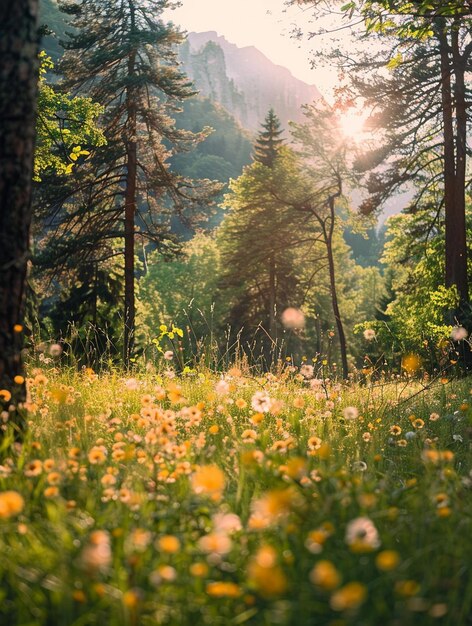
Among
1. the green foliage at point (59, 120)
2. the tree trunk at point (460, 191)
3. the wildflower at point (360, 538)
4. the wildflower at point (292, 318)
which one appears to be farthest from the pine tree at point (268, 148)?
the wildflower at point (360, 538)

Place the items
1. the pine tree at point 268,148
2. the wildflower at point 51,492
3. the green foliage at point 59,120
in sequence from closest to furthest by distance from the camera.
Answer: the wildflower at point 51,492
the green foliage at point 59,120
the pine tree at point 268,148

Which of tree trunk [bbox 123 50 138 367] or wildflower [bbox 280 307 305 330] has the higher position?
tree trunk [bbox 123 50 138 367]

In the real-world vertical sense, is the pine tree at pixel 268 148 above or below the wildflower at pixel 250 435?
above

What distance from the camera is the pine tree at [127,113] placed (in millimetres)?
16594

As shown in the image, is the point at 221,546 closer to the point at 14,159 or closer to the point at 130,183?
the point at 14,159

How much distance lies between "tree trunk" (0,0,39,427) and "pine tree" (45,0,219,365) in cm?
1255

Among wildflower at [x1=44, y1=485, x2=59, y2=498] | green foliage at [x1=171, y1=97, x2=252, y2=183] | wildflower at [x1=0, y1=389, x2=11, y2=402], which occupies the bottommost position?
wildflower at [x1=44, y1=485, x2=59, y2=498]

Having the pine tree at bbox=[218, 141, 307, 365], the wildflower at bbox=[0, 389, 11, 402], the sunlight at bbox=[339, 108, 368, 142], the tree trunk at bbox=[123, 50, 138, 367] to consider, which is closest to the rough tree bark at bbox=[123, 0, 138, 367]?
the tree trunk at bbox=[123, 50, 138, 367]

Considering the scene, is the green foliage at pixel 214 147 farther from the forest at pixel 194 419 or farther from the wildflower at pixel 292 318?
the forest at pixel 194 419

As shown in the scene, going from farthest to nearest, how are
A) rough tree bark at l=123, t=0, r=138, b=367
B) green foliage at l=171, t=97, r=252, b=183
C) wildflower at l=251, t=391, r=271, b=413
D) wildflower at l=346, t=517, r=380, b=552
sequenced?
green foliage at l=171, t=97, r=252, b=183, rough tree bark at l=123, t=0, r=138, b=367, wildflower at l=251, t=391, r=271, b=413, wildflower at l=346, t=517, r=380, b=552

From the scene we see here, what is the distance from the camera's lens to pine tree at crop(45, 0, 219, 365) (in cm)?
1659

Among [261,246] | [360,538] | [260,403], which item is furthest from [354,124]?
[360,538]

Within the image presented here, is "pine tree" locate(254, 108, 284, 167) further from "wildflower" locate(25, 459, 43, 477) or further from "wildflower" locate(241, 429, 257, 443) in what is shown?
"wildflower" locate(25, 459, 43, 477)

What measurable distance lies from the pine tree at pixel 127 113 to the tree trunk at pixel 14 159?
12.6 meters
